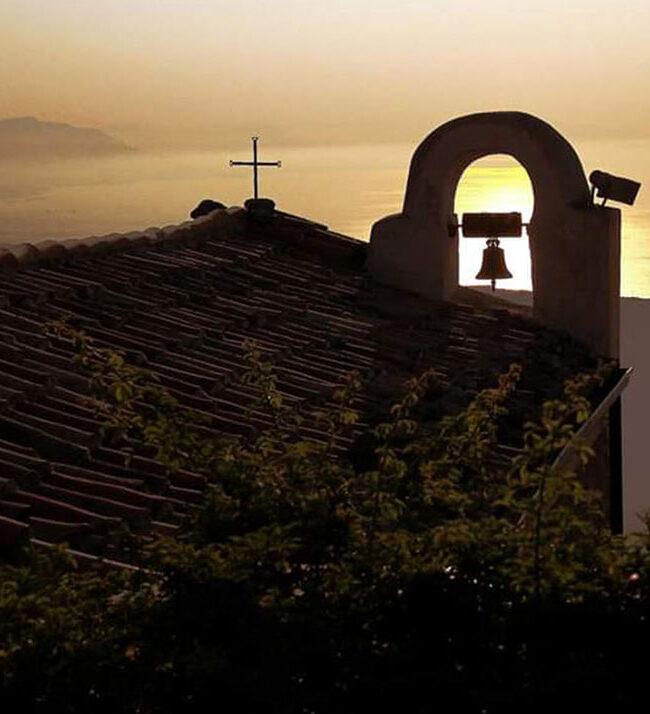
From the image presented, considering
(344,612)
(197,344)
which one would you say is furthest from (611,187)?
(344,612)

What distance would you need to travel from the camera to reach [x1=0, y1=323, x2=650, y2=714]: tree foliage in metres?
4.42

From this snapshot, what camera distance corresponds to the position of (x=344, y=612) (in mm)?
4668

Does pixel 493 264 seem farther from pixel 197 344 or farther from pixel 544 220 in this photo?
pixel 197 344

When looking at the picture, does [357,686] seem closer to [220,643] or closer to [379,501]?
[220,643]

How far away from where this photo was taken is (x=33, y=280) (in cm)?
1080

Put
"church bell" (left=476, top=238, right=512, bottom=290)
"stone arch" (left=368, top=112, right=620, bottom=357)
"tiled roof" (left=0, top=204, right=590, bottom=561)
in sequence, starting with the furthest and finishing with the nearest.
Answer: "church bell" (left=476, top=238, right=512, bottom=290), "stone arch" (left=368, top=112, right=620, bottom=357), "tiled roof" (left=0, top=204, right=590, bottom=561)

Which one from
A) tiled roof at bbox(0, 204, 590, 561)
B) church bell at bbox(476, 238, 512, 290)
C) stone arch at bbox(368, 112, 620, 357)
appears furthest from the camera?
church bell at bbox(476, 238, 512, 290)

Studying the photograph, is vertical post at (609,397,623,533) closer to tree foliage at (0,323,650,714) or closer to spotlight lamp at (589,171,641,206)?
spotlight lamp at (589,171,641,206)

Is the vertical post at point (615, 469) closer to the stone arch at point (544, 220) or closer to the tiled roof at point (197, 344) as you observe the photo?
the stone arch at point (544, 220)

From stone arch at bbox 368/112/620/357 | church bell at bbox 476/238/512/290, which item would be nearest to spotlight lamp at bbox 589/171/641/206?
stone arch at bbox 368/112/620/357

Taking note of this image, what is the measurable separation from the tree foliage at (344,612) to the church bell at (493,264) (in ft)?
29.1

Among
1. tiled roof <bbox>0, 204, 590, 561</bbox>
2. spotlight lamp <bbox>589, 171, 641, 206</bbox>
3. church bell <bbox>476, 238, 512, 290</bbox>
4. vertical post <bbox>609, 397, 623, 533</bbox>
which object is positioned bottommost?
vertical post <bbox>609, 397, 623, 533</bbox>

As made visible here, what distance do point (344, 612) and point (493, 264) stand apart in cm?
978

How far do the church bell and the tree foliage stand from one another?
8.88m
